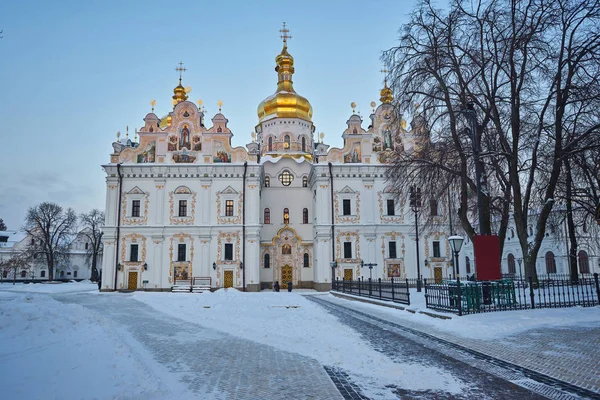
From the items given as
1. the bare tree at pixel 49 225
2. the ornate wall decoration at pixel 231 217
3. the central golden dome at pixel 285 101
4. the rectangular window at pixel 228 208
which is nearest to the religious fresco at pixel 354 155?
the central golden dome at pixel 285 101

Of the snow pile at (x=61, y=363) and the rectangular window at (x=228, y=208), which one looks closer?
the snow pile at (x=61, y=363)

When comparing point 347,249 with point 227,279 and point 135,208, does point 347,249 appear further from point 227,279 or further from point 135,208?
point 135,208

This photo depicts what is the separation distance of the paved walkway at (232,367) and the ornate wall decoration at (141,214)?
2466cm

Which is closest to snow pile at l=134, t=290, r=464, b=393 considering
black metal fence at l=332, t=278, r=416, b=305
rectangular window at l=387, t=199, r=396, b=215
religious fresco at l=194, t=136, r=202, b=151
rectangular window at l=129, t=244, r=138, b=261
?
black metal fence at l=332, t=278, r=416, b=305

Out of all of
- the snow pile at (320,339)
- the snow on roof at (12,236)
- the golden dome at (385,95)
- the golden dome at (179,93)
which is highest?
the golden dome at (179,93)

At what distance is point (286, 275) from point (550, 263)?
106ft

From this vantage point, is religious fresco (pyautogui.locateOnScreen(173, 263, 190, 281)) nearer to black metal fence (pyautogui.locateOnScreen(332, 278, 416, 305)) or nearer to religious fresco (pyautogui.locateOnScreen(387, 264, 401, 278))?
black metal fence (pyautogui.locateOnScreen(332, 278, 416, 305))

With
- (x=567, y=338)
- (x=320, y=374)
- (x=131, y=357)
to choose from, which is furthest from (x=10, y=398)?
(x=567, y=338)

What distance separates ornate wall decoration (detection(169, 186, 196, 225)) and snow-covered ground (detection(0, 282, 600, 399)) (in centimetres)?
2028

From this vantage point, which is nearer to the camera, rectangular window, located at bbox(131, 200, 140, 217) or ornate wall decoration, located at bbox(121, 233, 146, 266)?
ornate wall decoration, located at bbox(121, 233, 146, 266)

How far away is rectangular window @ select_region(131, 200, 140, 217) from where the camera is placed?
3659 centimetres

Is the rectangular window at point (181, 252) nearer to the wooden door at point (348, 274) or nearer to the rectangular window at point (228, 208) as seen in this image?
the rectangular window at point (228, 208)

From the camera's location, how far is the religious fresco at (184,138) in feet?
123

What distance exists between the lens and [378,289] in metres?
23.9
